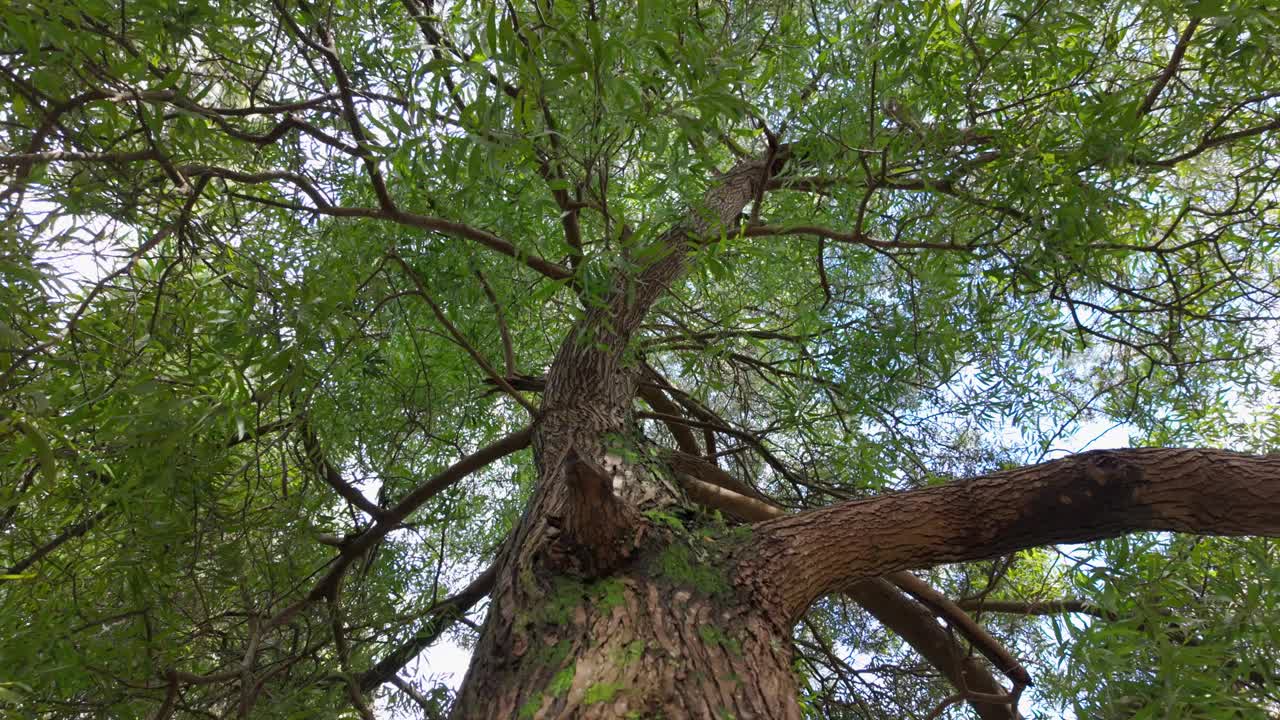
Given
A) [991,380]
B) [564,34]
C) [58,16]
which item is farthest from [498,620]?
[991,380]

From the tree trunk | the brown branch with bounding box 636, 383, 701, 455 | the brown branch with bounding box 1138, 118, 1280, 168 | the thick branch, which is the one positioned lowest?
the tree trunk

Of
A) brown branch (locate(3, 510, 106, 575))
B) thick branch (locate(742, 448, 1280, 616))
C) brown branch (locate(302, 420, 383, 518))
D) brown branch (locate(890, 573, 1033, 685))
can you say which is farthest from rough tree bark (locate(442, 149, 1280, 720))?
brown branch (locate(3, 510, 106, 575))

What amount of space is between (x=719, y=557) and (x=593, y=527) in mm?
272

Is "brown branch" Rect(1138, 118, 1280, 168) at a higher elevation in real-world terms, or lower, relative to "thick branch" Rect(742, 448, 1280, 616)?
higher

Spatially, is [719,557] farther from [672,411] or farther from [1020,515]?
[672,411]

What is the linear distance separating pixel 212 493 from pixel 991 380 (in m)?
2.53

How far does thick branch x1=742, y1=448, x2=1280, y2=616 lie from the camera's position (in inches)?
58.2

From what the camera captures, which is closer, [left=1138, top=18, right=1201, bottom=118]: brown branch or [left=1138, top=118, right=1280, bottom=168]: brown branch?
[left=1138, top=18, right=1201, bottom=118]: brown branch

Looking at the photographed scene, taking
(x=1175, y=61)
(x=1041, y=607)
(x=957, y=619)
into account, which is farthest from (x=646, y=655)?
(x=1175, y=61)

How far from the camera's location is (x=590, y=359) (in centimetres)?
218

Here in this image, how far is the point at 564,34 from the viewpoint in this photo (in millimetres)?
1125

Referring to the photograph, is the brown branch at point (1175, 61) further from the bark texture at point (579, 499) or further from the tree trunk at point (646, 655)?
the tree trunk at point (646, 655)

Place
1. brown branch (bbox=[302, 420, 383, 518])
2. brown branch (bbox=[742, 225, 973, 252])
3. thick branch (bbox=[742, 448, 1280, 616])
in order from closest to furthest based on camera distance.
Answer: thick branch (bbox=[742, 448, 1280, 616]), brown branch (bbox=[742, 225, 973, 252]), brown branch (bbox=[302, 420, 383, 518])

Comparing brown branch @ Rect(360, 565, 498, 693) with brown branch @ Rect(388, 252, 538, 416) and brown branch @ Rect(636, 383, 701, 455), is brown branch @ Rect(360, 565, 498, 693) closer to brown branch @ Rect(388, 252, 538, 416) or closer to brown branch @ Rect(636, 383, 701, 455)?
brown branch @ Rect(388, 252, 538, 416)
